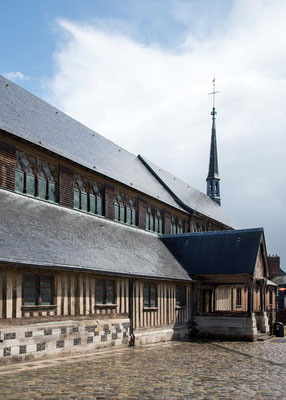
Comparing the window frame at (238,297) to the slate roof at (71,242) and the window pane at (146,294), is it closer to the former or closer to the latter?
the slate roof at (71,242)

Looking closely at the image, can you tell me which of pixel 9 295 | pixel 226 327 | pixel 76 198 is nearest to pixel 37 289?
pixel 9 295

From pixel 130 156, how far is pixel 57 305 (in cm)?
1797

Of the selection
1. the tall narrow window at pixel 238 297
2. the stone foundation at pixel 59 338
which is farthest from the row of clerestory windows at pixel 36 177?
the tall narrow window at pixel 238 297

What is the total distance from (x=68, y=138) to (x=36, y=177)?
4.90 meters

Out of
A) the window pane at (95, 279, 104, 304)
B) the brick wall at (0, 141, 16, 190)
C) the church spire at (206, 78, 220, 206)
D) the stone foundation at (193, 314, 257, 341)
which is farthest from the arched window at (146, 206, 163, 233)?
the church spire at (206, 78, 220, 206)

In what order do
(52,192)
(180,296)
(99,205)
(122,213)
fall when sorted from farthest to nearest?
(122,213)
(180,296)
(99,205)
(52,192)

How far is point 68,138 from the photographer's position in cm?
2298

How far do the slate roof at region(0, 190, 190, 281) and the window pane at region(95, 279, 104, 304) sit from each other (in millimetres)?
648

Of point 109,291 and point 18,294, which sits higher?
point 18,294

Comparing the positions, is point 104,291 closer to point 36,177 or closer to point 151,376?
point 36,177

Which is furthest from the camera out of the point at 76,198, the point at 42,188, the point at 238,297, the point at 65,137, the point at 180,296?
the point at 238,297

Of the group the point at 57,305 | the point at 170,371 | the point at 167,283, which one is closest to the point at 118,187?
the point at 167,283

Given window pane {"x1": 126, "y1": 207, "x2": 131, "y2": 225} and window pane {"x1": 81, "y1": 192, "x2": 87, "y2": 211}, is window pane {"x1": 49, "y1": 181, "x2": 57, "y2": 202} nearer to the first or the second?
window pane {"x1": 81, "y1": 192, "x2": 87, "y2": 211}

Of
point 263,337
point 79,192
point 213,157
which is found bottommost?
point 263,337
